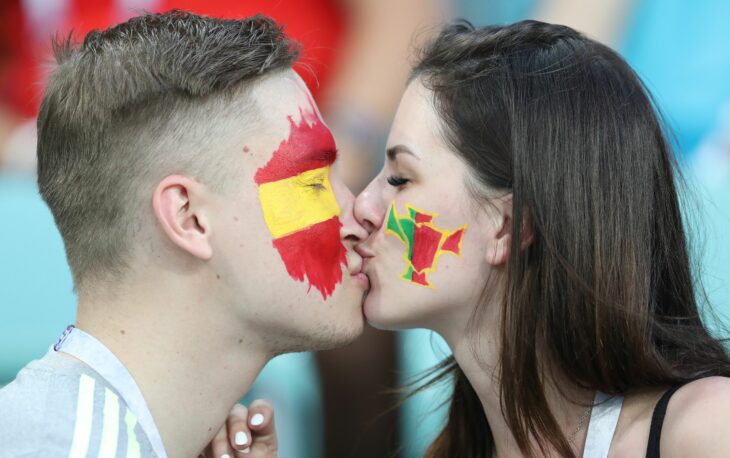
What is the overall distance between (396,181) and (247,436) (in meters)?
0.94

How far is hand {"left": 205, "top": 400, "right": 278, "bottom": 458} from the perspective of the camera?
8.74ft

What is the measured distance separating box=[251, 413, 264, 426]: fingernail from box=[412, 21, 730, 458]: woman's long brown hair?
76 cm

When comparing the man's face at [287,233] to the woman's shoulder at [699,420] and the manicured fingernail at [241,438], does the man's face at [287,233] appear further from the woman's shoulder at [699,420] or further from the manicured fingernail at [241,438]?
the woman's shoulder at [699,420]

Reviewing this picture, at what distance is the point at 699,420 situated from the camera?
7.09 feet

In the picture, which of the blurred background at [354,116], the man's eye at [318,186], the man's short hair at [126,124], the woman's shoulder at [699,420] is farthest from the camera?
the blurred background at [354,116]

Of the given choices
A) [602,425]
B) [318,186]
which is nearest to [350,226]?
[318,186]

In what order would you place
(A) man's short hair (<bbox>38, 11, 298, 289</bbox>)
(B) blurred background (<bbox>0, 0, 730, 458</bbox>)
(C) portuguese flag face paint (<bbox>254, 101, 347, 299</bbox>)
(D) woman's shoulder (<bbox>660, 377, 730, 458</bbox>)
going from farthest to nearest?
(B) blurred background (<bbox>0, 0, 730, 458</bbox>), (C) portuguese flag face paint (<bbox>254, 101, 347, 299</bbox>), (A) man's short hair (<bbox>38, 11, 298, 289</bbox>), (D) woman's shoulder (<bbox>660, 377, 730, 458</bbox>)

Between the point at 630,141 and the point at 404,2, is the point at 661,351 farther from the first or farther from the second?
the point at 404,2

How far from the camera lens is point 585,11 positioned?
155 inches

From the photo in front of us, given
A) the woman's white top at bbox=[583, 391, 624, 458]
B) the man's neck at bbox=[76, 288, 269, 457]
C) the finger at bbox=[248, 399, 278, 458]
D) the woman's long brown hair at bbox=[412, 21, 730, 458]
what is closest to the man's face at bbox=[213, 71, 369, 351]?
the man's neck at bbox=[76, 288, 269, 457]

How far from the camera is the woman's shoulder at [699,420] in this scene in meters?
2.11

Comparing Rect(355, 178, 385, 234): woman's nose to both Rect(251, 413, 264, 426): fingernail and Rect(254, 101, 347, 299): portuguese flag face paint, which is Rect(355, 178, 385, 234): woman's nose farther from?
Rect(251, 413, 264, 426): fingernail

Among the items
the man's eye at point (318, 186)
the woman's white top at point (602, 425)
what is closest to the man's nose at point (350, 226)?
the man's eye at point (318, 186)

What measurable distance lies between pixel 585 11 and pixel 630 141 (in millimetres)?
1618
